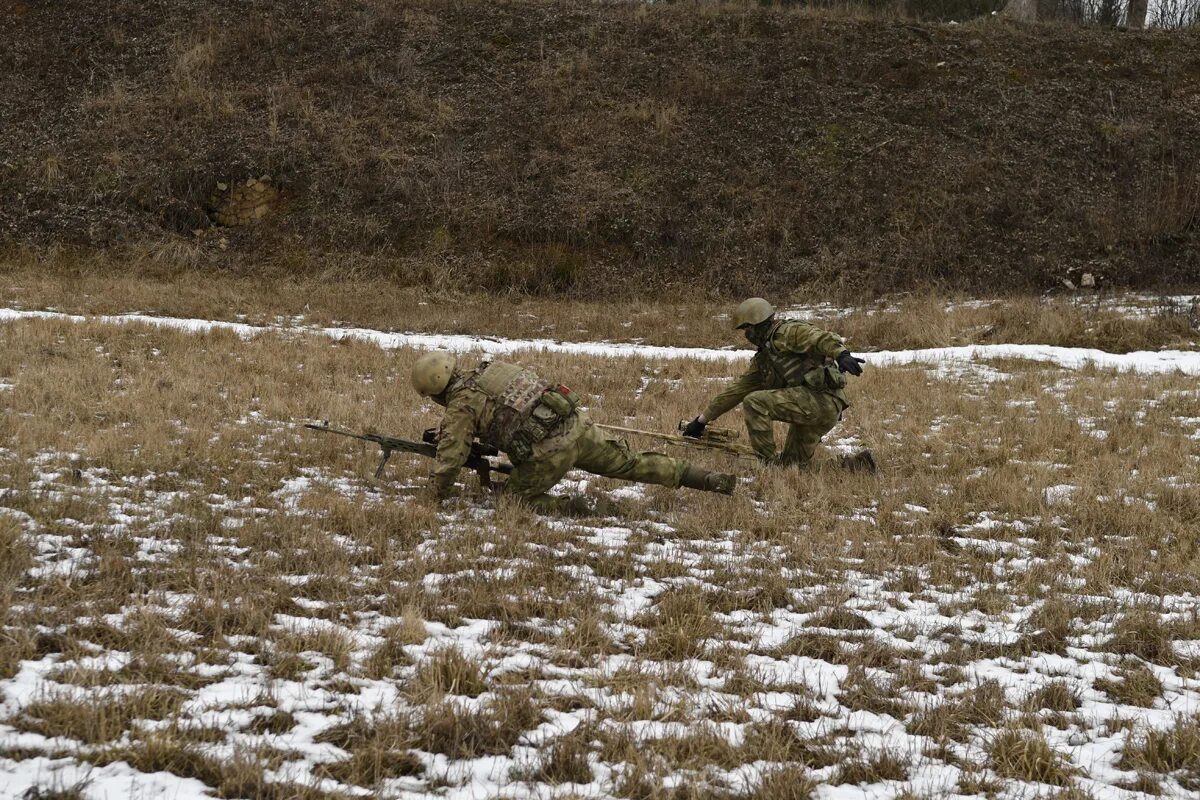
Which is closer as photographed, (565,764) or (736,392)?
(565,764)

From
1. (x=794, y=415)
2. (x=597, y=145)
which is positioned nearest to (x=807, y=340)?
(x=794, y=415)

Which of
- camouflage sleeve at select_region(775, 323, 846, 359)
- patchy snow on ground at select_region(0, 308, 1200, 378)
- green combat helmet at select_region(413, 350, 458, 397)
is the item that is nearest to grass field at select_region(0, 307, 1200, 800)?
green combat helmet at select_region(413, 350, 458, 397)

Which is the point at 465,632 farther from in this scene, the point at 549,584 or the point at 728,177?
the point at 728,177

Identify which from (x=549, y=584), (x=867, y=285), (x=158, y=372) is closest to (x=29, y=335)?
(x=158, y=372)

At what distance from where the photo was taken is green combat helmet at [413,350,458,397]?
6.50 meters

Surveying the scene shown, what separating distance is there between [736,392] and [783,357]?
0.52m

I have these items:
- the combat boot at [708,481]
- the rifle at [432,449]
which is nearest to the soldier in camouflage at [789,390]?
the combat boot at [708,481]

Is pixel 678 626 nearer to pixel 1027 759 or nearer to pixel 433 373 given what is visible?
pixel 1027 759

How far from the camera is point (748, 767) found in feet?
11.0

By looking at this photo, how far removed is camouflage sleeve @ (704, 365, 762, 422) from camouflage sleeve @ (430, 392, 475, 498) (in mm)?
2522

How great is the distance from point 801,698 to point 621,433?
520 cm

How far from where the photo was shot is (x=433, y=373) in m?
6.51

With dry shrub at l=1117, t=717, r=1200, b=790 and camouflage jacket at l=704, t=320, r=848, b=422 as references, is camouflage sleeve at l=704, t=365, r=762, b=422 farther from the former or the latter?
dry shrub at l=1117, t=717, r=1200, b=790

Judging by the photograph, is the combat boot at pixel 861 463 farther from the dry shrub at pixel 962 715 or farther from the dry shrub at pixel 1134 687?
the dry shrub at pixel 962 715
